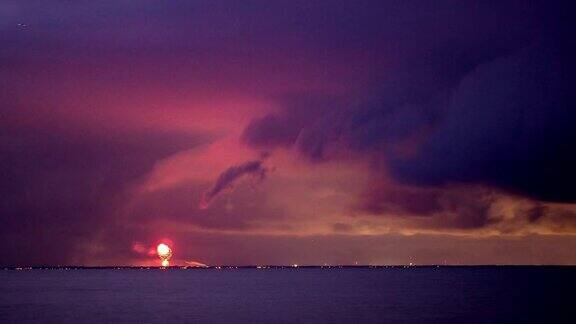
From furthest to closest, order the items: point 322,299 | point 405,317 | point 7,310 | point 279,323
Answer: point 322,299 < point 7,310 < point 405,317 < point 279,323

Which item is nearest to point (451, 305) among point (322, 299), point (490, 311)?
point (490, 311)

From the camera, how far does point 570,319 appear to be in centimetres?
12175

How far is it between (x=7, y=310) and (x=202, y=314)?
41369mm

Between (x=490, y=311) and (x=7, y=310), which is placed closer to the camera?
(x=490, y=311)

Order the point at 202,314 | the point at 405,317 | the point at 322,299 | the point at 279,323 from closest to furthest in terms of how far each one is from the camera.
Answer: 1. the point at 279,323
2. the point at 405,317
3. the point at 202,314
4. the point at 322,299

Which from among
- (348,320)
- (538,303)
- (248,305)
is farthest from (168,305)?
(538,303)

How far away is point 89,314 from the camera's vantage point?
141 m

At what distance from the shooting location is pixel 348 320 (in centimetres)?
12112

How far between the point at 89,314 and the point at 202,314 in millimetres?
20065

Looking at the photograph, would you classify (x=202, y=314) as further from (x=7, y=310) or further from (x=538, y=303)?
(x=538, y=303)

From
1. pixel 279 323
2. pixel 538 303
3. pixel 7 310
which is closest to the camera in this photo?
pixel 279 323

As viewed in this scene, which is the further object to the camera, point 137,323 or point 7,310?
point 7,310

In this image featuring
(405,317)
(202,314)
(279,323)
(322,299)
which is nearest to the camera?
(279,323)

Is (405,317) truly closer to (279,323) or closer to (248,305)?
(279,323)
